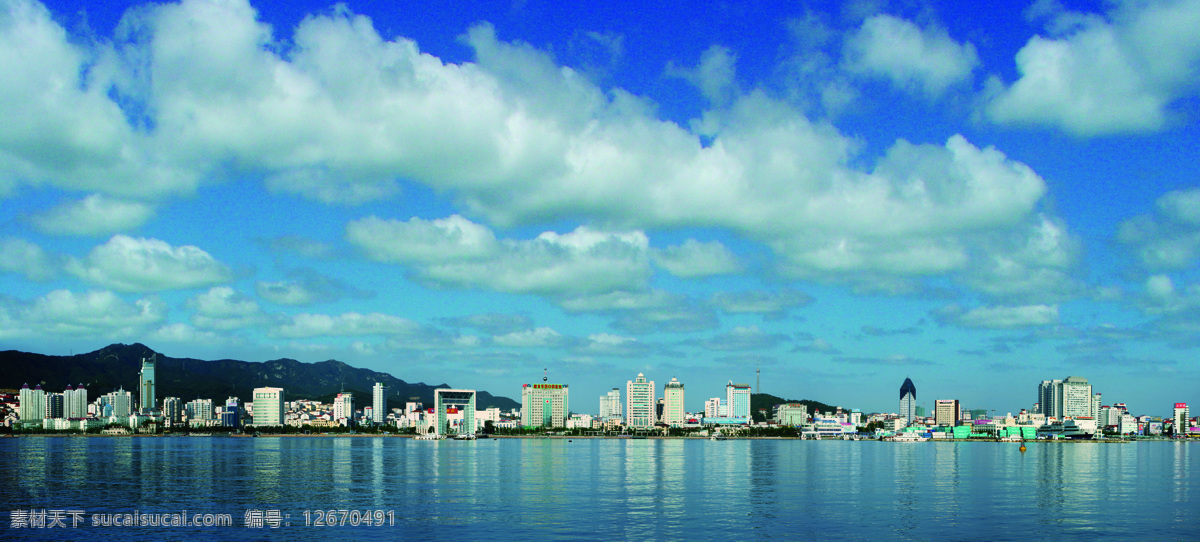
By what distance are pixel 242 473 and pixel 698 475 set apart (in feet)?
152

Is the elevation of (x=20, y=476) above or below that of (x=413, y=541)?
below

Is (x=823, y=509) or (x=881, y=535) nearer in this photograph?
(x=881, y=535)

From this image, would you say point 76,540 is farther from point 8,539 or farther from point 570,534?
point 570,534

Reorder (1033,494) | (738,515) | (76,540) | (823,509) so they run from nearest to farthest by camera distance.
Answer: (76,540)
(738,515)
(823,509)
(1033,494)

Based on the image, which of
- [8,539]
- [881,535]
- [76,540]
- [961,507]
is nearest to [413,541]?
[76,540]

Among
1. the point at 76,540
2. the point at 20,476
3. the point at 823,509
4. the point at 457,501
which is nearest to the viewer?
the point at 76,540

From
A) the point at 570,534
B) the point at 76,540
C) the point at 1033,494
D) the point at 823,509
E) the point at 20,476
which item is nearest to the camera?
the point at 76,540

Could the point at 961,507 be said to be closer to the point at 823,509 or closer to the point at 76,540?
the point at 823,509

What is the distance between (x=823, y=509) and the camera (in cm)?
5206

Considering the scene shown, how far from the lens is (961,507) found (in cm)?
5394

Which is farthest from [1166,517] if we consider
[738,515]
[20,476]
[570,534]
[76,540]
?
[20,476]

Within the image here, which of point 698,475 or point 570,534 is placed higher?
point 570,534

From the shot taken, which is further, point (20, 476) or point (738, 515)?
point (20, 476)

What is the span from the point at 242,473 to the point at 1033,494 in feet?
239
